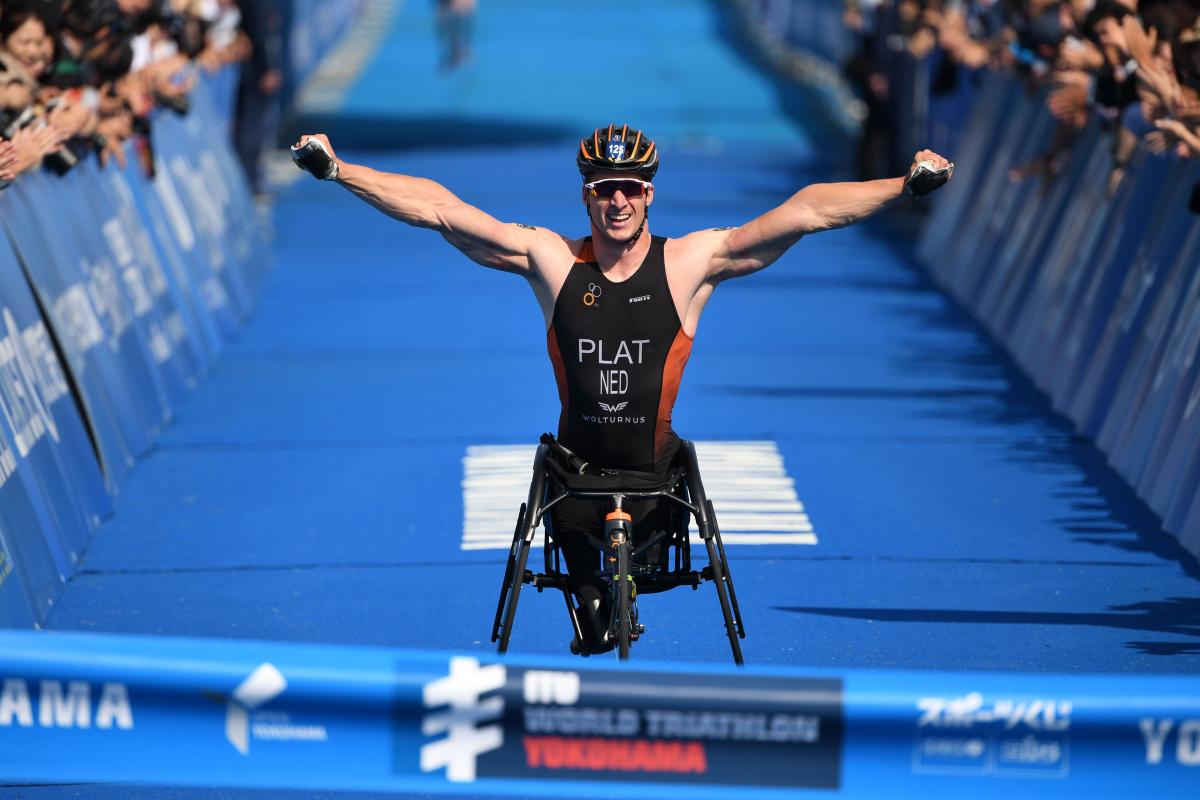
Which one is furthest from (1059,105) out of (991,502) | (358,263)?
(358,263)

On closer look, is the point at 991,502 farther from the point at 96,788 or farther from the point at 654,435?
the point at 96,788

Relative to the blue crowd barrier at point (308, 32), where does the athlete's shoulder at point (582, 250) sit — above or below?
above

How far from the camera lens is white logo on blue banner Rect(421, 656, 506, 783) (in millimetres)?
5367

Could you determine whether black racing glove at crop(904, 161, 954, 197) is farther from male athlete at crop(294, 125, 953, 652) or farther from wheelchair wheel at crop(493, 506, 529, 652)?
wheelchair wheel at crop(493, 506, 529, 652)

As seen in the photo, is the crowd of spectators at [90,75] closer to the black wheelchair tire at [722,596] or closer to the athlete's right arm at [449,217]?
the athlete's right arm at [449,217]

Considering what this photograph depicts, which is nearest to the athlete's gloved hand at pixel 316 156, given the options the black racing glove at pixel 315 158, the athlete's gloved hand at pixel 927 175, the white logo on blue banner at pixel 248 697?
the black racing glove at pixel 315 158

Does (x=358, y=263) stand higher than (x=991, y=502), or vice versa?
(x=991, y=502)

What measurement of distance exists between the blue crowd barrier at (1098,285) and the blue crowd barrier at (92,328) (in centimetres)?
554

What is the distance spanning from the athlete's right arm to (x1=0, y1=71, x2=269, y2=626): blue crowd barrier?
2.27 m

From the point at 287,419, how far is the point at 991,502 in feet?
15.9

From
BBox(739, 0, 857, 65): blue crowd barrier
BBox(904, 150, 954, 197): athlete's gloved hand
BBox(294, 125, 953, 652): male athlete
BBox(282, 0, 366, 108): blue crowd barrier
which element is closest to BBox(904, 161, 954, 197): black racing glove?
BBox(904, 150, 954, 197): athlete's gloved hand

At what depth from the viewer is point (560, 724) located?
535 cm

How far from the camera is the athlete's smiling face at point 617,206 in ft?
23.9

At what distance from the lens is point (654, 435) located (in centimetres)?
Answer: 757
